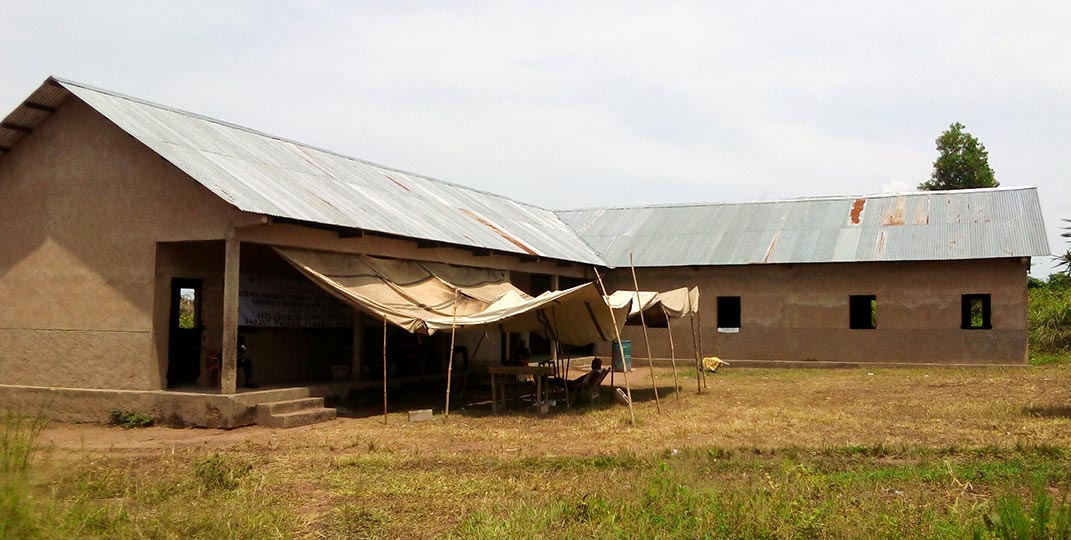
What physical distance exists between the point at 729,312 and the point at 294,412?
1515 centimetres

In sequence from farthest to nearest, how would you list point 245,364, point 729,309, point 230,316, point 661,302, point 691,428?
1. point 729,309
2. point 661,302
3. point 245,364
4. point 230,316
5. point 691,428

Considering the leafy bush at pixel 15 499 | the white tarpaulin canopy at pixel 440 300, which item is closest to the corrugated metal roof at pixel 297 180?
the white tarpaulin canopy at pixel 440 300

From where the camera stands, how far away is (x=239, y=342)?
14719 mm

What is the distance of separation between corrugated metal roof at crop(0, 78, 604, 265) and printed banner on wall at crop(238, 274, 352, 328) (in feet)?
5.04

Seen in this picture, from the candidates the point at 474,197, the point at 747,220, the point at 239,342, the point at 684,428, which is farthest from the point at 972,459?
the point at 747,220

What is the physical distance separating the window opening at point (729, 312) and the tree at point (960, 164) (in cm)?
2016

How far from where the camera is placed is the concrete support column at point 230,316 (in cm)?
1272

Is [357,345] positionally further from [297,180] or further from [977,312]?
[977,312]

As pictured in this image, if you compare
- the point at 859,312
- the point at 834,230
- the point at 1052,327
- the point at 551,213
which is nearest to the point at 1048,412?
the point at 834,230

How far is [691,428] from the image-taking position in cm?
1188

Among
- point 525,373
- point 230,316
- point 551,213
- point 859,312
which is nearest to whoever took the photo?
point 230,316

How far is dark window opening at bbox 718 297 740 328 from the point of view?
25.0 m

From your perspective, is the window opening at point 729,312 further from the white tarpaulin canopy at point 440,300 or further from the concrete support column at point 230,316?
the concrete support column at point 230,316

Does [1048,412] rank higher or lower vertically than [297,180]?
lower
